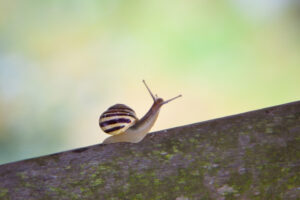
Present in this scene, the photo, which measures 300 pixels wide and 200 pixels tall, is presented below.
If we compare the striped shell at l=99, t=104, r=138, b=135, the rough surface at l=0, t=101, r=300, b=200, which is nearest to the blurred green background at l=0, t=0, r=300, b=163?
the striped shell at l=99, t=104, r=138, b=135

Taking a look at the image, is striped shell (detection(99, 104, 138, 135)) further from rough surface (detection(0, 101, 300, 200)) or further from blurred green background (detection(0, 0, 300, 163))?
blurred green background (detection(0, 0, 300, 163))

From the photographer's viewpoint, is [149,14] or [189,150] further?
[149,14]

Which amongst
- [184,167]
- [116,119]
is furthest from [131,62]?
[184,167]

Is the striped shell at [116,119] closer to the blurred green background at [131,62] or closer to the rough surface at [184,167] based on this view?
the rough surface at [184,167]

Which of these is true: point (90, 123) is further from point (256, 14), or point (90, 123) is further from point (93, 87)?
point (256, 14)

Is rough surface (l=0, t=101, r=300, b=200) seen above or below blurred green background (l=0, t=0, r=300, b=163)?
below

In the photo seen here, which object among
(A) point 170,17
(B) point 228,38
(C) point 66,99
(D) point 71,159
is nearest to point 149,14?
(A) point 170,17
